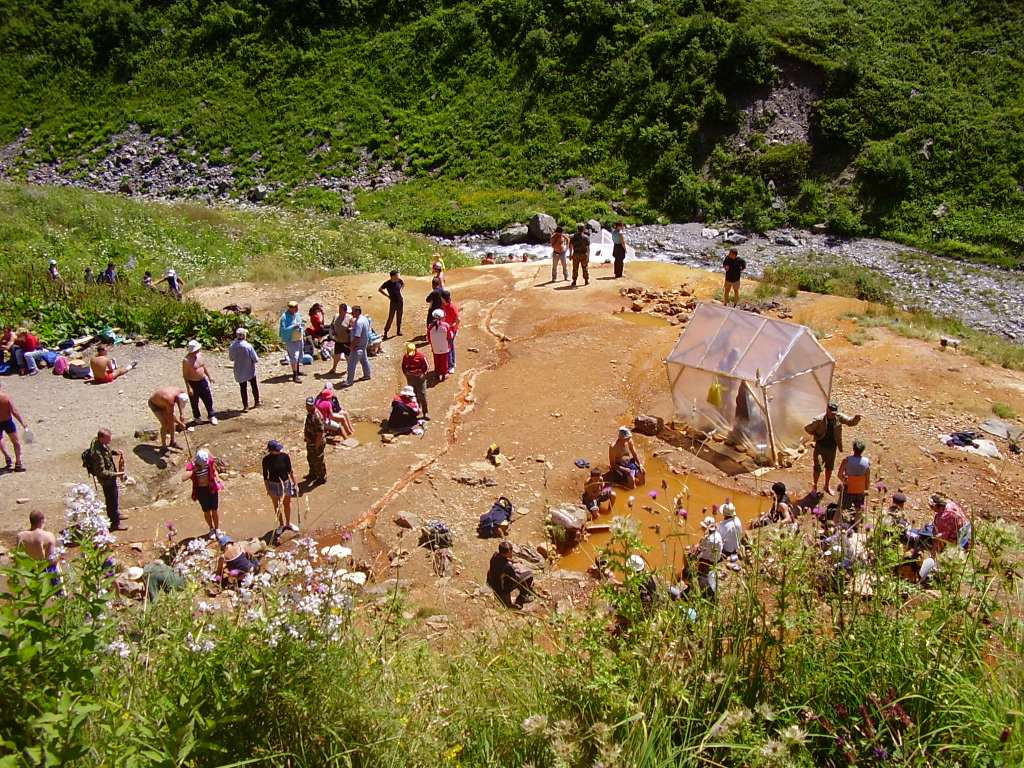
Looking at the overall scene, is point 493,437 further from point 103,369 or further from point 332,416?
point 103,369

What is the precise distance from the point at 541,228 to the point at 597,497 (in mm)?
17143

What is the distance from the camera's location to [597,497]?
1169cm

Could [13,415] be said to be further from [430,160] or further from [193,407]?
[430,160]

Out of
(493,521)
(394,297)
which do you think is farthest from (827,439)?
(394,297)

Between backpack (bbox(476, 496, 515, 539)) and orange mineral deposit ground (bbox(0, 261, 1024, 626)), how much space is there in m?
0.15

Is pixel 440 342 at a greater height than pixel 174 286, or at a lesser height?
lesser

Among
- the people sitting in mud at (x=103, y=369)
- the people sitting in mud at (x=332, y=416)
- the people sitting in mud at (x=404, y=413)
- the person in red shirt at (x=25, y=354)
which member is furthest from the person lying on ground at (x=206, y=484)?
the person in red shirt at (x=25, y=354)

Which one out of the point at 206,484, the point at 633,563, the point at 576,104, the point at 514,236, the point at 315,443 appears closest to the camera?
the point at 633,563

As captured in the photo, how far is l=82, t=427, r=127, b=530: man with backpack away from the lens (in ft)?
33.8

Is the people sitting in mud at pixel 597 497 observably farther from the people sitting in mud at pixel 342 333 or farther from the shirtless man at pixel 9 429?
the shirtless man at pixel 9 429

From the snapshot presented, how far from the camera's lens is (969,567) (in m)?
4.09

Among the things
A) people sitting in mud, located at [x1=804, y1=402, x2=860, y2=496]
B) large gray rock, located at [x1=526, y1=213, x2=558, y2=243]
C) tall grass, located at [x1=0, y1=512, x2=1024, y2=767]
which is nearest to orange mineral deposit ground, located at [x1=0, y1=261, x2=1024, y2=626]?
people sitting in mud, located at [x1=804, y1=402, x2=860, y2=496]

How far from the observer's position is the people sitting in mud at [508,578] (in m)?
9.18

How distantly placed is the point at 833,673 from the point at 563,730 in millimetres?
1374
